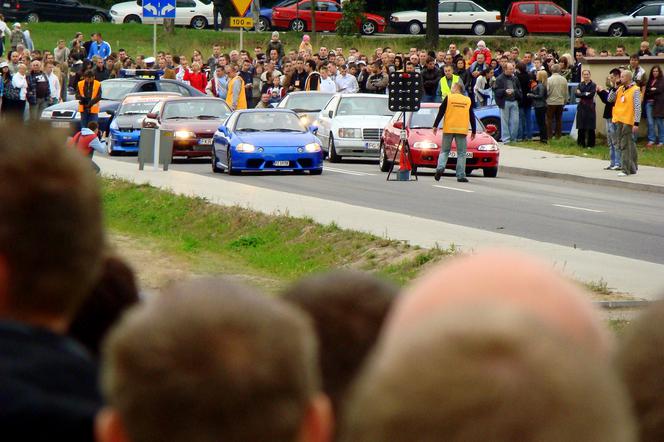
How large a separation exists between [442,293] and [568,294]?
19cm

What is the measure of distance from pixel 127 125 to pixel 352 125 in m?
5.55

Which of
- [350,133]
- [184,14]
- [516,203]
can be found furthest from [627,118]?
[184,14]

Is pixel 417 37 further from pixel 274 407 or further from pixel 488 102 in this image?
pixel 274 407

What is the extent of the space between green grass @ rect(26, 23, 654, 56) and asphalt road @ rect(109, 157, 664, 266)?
96.7 feet

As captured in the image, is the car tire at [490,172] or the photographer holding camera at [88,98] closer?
the car tire at [490,172]

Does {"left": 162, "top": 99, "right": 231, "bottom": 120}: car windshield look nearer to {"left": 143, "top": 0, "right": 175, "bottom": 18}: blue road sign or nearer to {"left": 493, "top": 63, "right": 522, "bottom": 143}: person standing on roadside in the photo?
{"left": 493, "top": 63, "right": 522, "bottom": 143}: person standing on roadside

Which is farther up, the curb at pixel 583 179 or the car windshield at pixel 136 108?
the car windshield at pixel 136 108

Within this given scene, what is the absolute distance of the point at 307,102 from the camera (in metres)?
34.7

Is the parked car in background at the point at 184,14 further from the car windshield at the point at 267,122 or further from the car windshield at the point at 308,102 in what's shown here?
the car windshield at the point at 267,122

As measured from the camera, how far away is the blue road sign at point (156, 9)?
38188 mm

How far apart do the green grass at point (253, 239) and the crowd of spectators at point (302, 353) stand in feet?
33.0

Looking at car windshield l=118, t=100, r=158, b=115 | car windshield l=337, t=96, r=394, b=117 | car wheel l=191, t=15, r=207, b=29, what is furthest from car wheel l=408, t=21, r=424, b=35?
car windshield l=337, t=96, r=394, b=117

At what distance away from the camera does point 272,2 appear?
77250 millimetres

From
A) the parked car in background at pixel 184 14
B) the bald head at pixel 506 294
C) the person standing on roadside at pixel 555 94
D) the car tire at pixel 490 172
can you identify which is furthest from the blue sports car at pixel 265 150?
the parked car in background at pixel 184 14
